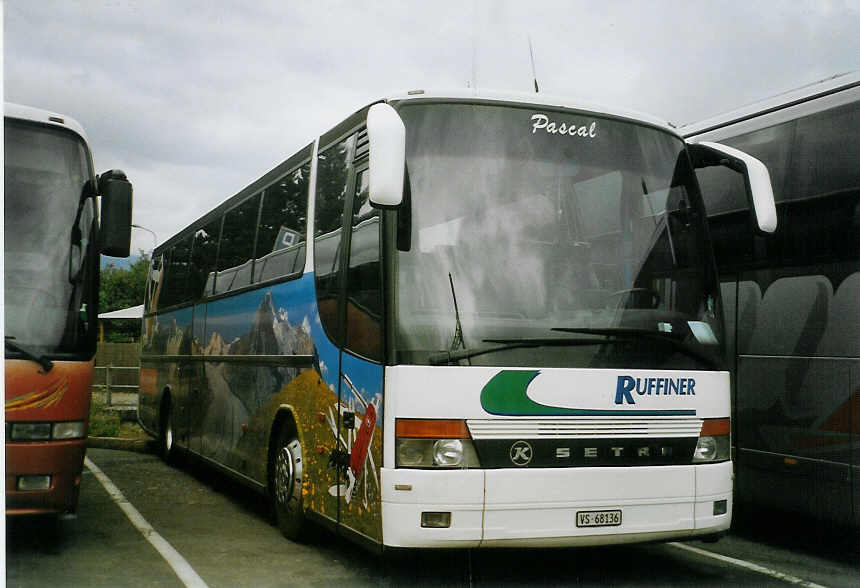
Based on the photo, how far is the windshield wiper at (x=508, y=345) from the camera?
5.81 metres

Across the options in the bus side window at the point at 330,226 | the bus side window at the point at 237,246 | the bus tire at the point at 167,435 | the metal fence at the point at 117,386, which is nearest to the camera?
the bus side window at the point at 330,226

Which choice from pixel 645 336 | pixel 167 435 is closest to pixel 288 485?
pixel 645 336

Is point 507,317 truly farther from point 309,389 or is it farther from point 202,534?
point 202,534

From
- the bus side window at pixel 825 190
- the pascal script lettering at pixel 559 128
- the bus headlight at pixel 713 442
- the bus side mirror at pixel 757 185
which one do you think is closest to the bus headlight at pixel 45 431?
the pascal script lettering at pixel 559 128

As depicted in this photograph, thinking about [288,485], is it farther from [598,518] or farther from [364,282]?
[598,518]

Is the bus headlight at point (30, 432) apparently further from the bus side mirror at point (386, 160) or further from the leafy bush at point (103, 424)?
the leafy bush at point (103, 424)

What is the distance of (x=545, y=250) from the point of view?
243 inches

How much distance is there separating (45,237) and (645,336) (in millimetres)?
4274

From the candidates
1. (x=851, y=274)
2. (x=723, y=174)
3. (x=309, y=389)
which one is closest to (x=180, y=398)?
(x=309, y=389)

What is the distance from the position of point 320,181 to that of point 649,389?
10.5 feet

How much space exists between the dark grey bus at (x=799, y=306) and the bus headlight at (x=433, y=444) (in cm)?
325

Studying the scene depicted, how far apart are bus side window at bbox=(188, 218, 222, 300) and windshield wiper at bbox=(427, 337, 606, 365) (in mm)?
6101

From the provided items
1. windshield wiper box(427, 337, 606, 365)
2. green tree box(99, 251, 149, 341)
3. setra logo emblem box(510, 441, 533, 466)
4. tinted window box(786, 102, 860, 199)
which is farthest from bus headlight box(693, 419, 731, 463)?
green tree box(99, 251, 149, 341)

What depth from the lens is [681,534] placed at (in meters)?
6.25
